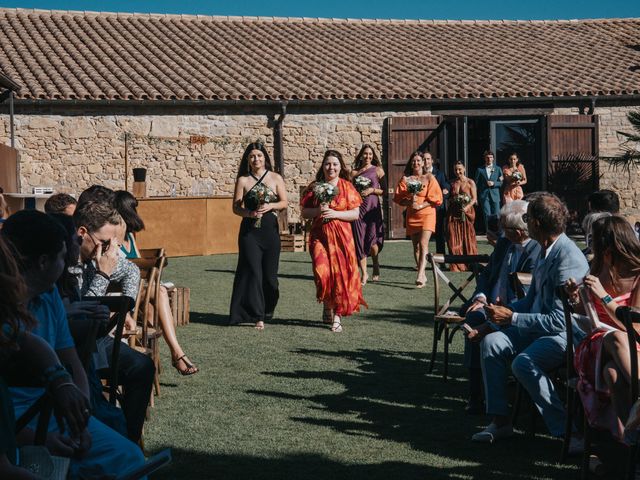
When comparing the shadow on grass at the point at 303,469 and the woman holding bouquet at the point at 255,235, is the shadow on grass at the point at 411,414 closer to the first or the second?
the shadow on grass at the point at 303,469

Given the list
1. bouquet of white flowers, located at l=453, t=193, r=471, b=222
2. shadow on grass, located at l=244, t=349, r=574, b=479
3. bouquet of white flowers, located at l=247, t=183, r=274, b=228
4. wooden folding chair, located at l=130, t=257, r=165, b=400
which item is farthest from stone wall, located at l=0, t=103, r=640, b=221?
wooden folding chair, located at l=130, t=257, r=165, b=400

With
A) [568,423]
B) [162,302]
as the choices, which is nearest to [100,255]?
[162,302]

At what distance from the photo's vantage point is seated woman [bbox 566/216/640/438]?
466 centimetres

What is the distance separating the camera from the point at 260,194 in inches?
411

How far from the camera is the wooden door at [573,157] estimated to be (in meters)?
24.4

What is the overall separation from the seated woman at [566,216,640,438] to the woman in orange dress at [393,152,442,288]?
940cm

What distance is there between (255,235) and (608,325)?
5.97 meters

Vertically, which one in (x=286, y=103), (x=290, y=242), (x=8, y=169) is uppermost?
(x=286, y=103)

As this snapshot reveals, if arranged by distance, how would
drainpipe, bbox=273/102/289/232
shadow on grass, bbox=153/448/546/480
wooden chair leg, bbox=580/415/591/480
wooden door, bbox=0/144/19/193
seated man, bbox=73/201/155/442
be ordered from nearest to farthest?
1. wooden chair leg, bbox=580/415/591/480
2. shadow on grass, bbox=153/448/546/480
3. seated man, bbox=73/201/155/442
4. wooden door, bbox=0/144/19/193
5. drainpipe, bbox=273/102/289/232

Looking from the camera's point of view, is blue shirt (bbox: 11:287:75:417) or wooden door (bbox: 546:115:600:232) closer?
blue shirt (bbox: 11:287:75:417)

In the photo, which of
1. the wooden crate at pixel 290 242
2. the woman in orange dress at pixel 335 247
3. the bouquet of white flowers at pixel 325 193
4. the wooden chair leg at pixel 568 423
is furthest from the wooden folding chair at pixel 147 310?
the wooden crate at pixel 290 242

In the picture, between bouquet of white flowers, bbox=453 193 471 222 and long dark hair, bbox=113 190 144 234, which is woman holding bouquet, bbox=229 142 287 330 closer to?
long dark hair, bbox=113 190 144 234

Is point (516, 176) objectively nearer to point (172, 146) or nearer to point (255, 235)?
point (255, 235)

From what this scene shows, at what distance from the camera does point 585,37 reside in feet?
96.5
